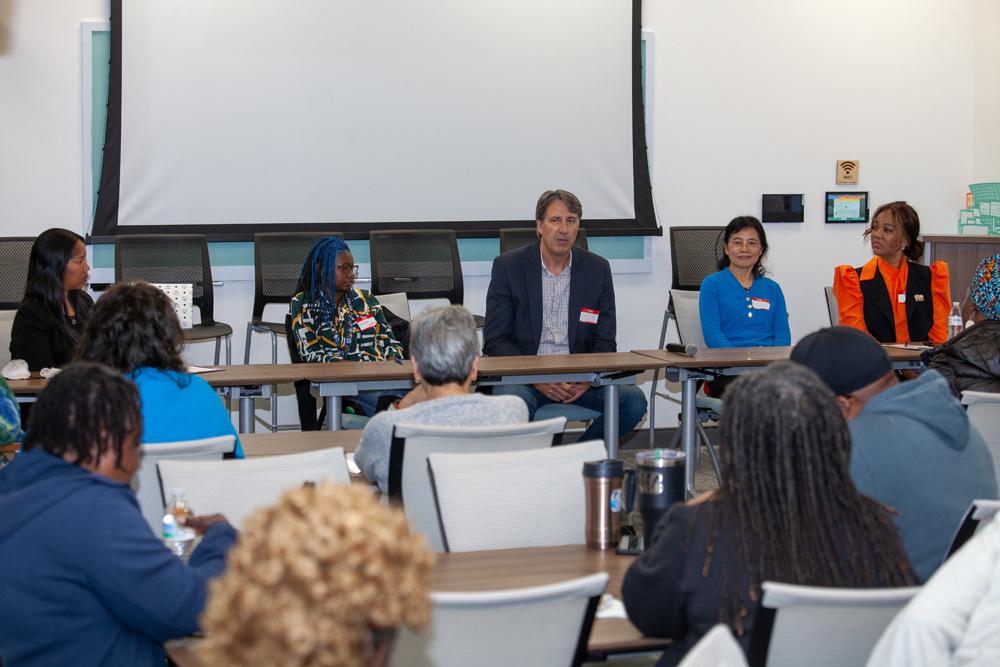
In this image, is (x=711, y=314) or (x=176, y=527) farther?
(x=711, y=314)

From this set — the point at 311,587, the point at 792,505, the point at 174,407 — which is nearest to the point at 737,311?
the point at 174,407

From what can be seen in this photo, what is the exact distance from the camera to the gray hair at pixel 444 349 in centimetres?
233

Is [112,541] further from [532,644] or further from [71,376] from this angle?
[532,644]

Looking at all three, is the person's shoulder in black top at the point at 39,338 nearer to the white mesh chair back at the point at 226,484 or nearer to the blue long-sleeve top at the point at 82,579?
the white mesh chair back at the point at 226,484

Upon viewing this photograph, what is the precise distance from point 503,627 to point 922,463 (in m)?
0.93

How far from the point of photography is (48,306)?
3.89 meters

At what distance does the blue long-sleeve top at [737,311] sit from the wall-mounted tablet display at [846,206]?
82.9 inches

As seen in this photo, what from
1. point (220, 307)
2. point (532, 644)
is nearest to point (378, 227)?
point (220, 307)

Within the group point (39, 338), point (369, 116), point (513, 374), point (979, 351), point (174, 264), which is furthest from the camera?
point (369, 116)

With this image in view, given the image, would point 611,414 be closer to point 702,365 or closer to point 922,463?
point 702,365

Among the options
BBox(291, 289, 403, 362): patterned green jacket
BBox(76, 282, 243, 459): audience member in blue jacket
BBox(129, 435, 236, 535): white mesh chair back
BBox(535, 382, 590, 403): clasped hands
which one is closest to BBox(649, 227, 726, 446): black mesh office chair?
BBox(535, 382, 590, 403): clasped hands

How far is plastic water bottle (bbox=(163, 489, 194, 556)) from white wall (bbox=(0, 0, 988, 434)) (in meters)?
4.26

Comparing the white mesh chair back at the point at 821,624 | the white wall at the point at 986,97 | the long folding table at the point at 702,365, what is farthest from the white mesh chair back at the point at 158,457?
the white wall at the point at 986,97

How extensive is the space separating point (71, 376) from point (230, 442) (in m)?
0.63
